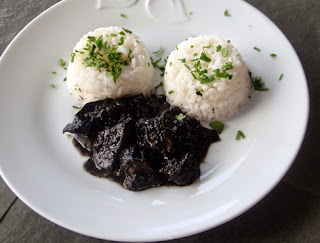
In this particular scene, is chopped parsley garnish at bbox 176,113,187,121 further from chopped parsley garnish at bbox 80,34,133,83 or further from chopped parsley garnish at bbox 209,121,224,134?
chopped parsley garnish at bbox 80,34,133,83

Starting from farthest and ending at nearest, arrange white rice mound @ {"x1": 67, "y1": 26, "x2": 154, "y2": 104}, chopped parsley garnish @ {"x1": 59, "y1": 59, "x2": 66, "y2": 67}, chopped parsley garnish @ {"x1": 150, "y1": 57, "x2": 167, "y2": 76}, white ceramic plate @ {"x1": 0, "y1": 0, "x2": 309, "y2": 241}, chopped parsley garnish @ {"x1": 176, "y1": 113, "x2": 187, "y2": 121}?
1. chopped parsley garnish @ {"x1": 59, "y1": 59, "x2": 66, "y2": 67}
2. chopped parsley garnish @ {"x1": 150, "y1": 57, "x2": 167, "y2": 76}
3. white rice mound @ {"x1": 67, "y1": 26, "x2": 154, "y2": 104}
4. chopped parsley garnish @ {"x1": 176, "y1": 113, "x2": 187, "y2": 121}
5. white ceramic plate @ {"x1": 0, "y1": 0, "x2": 309, "y2": 241}

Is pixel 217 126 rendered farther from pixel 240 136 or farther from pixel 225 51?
pixel 225 51

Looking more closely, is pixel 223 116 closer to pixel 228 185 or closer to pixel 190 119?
pixel 190 119

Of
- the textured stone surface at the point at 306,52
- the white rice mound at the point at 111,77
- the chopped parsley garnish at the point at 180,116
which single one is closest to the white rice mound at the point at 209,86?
the chopped parsley garnish at the point at 180,116

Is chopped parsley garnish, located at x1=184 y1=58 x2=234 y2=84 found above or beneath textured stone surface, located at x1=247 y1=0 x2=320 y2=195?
above

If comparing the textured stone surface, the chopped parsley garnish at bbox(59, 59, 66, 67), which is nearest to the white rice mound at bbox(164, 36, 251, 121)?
the textured stone surface

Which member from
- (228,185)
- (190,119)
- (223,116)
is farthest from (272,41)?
(228,185)
